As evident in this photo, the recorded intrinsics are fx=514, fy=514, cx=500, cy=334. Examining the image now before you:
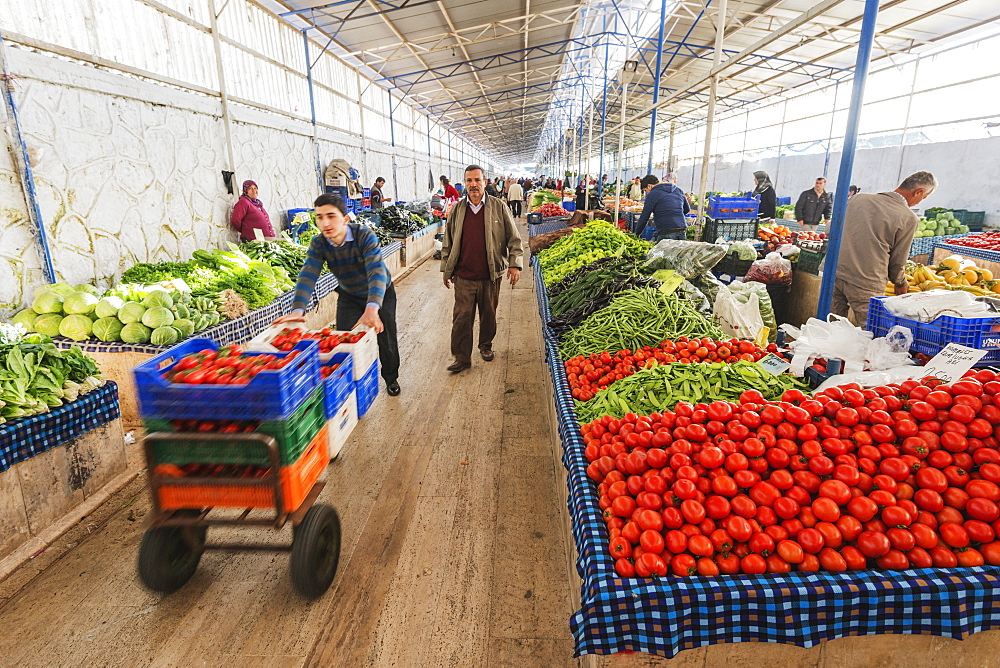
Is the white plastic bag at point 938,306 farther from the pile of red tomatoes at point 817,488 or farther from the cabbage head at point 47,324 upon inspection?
the cabbage head at point 47,324

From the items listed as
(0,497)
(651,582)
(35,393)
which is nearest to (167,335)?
(35,393)

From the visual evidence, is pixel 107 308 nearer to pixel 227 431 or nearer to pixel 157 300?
pixel 157 300

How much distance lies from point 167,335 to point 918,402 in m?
4.96

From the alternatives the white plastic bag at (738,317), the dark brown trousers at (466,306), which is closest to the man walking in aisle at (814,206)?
the white plastic bag at (738,317)

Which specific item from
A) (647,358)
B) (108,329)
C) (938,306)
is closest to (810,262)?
(938,306)

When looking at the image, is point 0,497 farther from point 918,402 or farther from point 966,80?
point 966,80

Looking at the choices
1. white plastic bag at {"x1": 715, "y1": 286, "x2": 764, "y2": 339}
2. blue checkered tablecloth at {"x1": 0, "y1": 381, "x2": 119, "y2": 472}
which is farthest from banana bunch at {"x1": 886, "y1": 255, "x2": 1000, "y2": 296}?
blue checkered tablecloth at {"x1": 0, "y1": 381, "x2": 119, "y2": 472}

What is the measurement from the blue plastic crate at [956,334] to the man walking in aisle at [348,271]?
11.2ft

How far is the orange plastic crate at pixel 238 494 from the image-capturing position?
216 cm

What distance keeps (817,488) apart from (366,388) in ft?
8.35

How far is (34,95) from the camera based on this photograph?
4.80 metres

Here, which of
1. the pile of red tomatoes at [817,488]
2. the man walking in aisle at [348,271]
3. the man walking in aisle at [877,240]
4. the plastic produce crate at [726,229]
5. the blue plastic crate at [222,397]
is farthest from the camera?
the plastic produce crate at [726,229]

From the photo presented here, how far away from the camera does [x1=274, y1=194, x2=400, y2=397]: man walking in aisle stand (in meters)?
3.65

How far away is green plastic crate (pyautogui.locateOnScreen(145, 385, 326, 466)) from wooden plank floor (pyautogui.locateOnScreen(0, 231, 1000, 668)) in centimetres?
88
